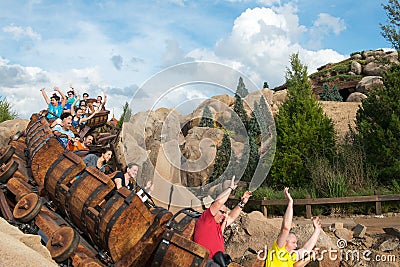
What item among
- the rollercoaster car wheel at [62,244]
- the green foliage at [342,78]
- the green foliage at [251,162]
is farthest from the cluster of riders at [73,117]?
the green foliage at [342,78]

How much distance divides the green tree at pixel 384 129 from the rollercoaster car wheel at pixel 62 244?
8.54m

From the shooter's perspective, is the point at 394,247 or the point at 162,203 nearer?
the point at 394,247

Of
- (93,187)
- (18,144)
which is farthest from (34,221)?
(18,144)

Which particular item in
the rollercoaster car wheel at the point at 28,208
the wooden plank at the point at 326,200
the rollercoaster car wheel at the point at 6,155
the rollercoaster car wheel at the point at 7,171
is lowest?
the rollercoaster car wheel at the point at 28,208

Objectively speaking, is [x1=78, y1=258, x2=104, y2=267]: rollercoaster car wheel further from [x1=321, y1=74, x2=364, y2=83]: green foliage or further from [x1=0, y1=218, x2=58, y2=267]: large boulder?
[x1=321, y1=74, x2=364, y2=83]: green foliage

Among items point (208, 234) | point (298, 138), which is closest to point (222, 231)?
point (208, 234)

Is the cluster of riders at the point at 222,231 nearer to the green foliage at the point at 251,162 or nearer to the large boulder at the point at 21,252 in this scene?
the large boulder at the point at 21,252

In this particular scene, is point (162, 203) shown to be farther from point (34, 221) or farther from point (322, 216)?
point (34, 221)

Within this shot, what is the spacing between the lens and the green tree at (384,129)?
10359 mm

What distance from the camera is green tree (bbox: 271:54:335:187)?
11938 millimetres

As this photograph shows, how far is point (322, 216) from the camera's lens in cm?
948

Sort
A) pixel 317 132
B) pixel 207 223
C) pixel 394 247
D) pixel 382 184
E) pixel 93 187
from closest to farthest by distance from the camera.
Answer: pixel 207 223 → pixel 93 187 → pixel 394 247 → pixel 382 184 → pixel 317 132

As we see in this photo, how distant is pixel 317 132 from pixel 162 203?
6.10 metres

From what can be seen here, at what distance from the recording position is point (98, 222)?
4.12 m
